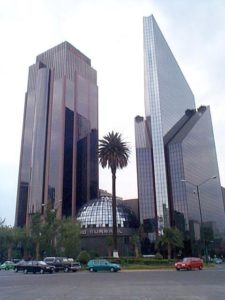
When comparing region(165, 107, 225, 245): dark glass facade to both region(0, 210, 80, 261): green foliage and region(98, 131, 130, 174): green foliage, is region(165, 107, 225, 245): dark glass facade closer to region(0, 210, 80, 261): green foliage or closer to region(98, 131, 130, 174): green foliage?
region(98, 131, 130, 174): green foliage

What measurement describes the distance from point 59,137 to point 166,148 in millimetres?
47134

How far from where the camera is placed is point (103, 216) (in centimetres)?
11519


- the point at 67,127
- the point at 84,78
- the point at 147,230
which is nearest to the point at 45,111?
the point at 67,127

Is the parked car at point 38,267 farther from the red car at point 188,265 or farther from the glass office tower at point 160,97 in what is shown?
the glass office tower at point 160,97

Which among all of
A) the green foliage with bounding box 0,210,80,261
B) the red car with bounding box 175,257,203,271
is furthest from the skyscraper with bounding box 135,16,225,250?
the red car with bounding box 175,257,203,271

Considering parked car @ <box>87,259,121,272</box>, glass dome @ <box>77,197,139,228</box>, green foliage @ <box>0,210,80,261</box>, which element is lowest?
parked car @ <box>87,259,121,272</box>

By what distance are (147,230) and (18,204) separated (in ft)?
203

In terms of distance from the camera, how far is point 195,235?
127062mm

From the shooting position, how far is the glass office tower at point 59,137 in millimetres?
138500

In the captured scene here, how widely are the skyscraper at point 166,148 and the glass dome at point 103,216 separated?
376 inches

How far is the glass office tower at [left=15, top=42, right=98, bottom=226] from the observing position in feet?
454

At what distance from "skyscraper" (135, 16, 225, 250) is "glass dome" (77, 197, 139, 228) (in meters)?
9.55

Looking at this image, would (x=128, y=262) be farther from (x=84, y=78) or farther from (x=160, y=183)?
(x=84, y=78)

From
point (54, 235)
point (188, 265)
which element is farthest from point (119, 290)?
point (54, 235)
